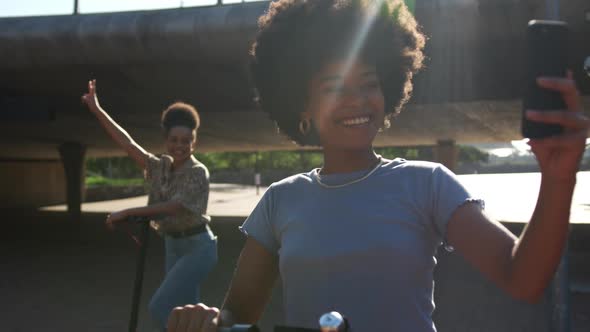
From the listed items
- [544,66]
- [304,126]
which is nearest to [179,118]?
[304,126]

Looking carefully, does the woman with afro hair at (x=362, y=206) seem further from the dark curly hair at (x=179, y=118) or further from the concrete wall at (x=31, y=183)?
the concrete wall at (x=31, y=183)

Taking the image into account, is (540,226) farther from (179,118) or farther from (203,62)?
(203,62)

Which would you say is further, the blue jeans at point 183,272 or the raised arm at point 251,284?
the blue jeans at point 183,272

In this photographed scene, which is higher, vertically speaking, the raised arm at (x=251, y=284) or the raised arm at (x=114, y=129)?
the raised arm at (x=114, y=129)

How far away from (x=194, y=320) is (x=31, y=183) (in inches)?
1341

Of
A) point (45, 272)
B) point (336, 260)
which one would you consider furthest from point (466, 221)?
point (45, 272)

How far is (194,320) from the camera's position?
64.4 inches

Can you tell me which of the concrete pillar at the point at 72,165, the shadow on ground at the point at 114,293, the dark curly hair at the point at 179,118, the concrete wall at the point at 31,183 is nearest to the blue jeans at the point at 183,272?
the dark curly hair at the point at 179,118

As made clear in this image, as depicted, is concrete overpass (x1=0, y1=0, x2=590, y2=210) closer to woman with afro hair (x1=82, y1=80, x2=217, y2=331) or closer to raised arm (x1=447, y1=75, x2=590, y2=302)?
woman with afro hair (x1=82, y1=80, x2=217, y2=331)

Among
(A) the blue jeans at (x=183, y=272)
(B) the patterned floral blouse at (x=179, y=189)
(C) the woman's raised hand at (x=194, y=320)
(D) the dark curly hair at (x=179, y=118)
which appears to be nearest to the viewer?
(C) the woman's raised hand at (x=194, y=320)

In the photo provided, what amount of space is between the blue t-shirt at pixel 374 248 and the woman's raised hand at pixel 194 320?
264 mm

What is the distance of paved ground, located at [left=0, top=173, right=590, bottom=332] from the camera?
6.56 meters

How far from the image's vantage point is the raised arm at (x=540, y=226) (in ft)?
3.86

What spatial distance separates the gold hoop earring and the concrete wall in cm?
3142
